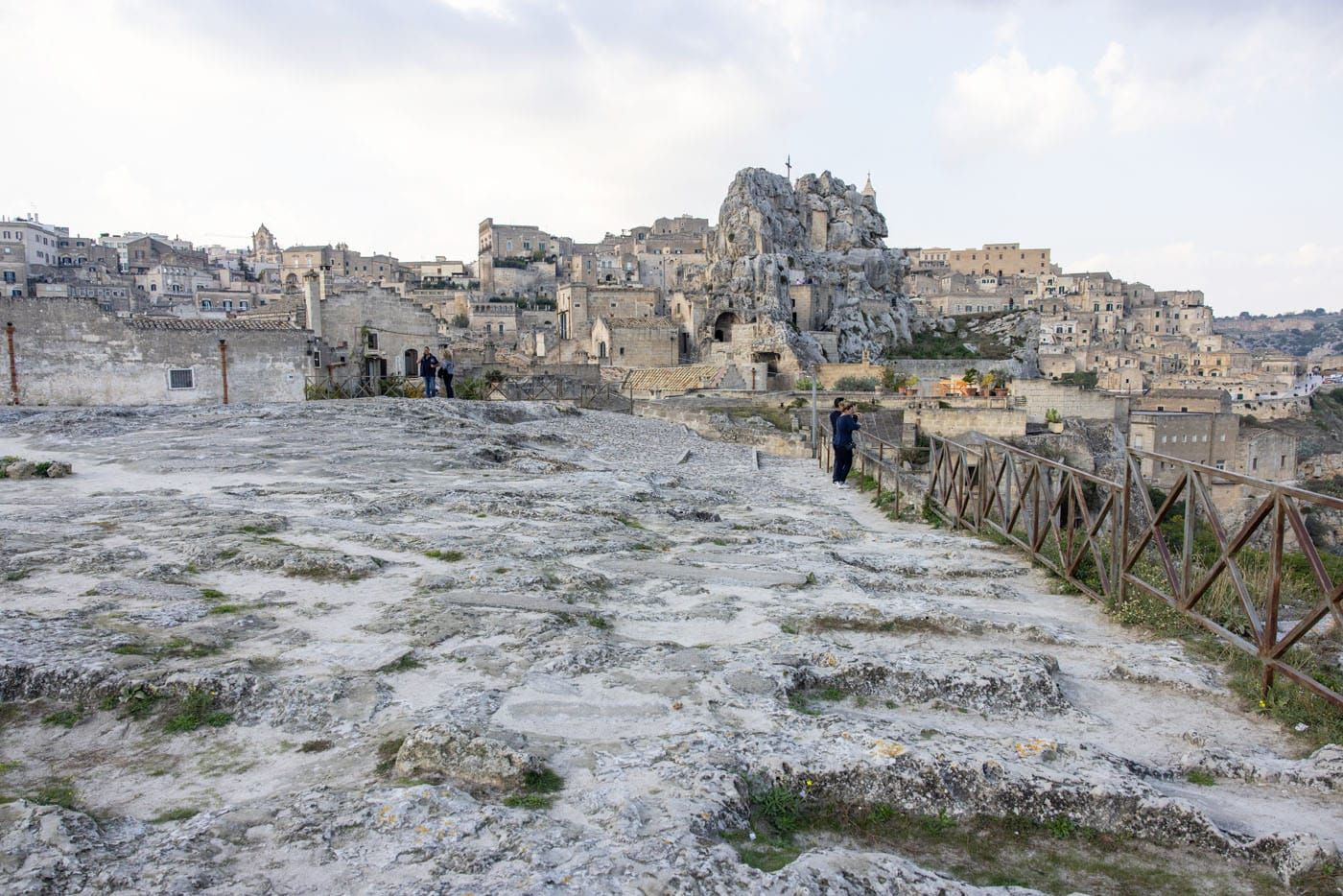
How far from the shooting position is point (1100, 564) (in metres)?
7.15

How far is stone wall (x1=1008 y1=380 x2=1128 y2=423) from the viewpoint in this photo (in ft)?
167

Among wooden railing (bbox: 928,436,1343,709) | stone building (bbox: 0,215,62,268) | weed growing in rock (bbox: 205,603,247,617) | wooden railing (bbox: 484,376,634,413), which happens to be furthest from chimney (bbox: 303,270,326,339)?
stone building (bbox: 0,215,62,268)

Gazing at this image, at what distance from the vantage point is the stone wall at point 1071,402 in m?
51.0

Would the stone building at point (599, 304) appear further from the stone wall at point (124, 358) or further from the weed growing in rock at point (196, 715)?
the weed growing in rock at point (196, 715)

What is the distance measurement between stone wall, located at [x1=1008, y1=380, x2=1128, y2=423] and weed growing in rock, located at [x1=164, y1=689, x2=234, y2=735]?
171 feet

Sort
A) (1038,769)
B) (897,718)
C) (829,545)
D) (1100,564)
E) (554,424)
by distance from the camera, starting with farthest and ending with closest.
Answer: (554,424)
(829,545)
(1100,564)
(897,718)
(1038,769)

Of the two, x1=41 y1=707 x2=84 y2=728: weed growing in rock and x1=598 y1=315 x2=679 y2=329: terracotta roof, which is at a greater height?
x1=598 y1=315 x2=679 y2=329: terracotta roof

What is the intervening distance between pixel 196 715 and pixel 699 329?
68.3 m

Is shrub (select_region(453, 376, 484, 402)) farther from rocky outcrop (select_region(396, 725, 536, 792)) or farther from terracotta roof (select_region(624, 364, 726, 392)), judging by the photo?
rocky outcrop (select_region(396, 725, 536, 792))

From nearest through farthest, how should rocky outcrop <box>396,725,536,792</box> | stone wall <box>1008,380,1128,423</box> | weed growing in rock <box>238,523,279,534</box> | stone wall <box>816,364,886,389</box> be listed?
rocky outcrop <box>396,725,536,792</box>
weed growing in rock <box>238,523,279,534</box>
stone wall <box>1008,380,1128,423</box>
stone wall <box>816,364,886,389</box>

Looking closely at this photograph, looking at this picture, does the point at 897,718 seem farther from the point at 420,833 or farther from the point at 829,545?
the point at 829,545

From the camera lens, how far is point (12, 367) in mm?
21500

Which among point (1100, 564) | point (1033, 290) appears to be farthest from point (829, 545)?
point (1033, 290)

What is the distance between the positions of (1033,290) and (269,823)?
149 meters
